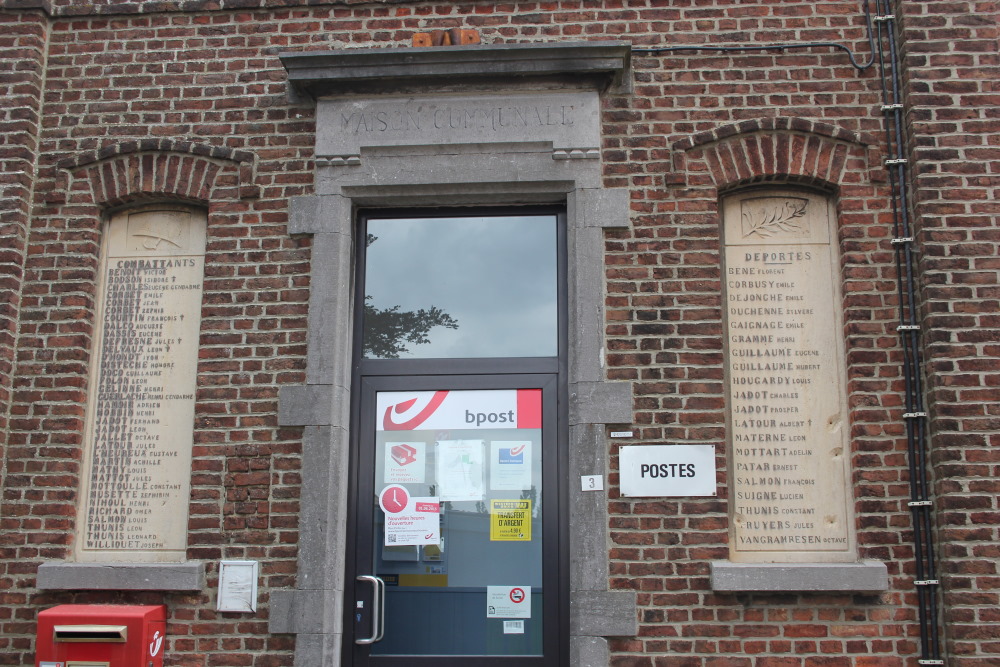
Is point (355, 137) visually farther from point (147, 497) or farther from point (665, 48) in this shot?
point (147, 497)

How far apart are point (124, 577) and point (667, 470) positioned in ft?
10.6

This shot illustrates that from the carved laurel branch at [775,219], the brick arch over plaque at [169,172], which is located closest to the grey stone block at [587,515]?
the carved laurel branch at [775,219]

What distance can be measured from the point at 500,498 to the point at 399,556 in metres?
0.70

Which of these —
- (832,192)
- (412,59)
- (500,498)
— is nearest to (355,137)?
(412,59)

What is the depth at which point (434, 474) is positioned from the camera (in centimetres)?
566

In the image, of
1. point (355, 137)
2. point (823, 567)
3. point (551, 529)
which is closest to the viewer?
point (823, 567)

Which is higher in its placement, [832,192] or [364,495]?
[832,192]

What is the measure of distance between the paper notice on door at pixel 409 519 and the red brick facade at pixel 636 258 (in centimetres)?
57

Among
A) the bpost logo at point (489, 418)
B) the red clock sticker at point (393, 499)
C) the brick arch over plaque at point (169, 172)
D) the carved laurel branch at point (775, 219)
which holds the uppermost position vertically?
the brick arch over plaque at point (169, 172)

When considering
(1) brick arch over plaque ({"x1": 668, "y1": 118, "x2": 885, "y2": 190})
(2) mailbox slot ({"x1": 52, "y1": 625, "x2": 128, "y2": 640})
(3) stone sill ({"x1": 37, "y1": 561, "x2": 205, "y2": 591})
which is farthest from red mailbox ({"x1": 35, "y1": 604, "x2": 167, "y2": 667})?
(1) brick arch over plaque ({"x1": 668, "y1": 118, "x2": 885, "y2": 190})

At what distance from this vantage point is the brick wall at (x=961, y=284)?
16.5 ft

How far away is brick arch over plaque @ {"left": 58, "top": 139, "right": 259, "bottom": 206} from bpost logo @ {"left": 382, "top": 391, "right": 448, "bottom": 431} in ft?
5.62

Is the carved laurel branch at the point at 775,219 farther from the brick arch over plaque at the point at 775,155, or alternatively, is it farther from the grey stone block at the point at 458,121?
the grey stone block at the point at 458,121

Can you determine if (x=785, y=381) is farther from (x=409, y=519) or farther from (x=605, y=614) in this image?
(x=409, y=519)
